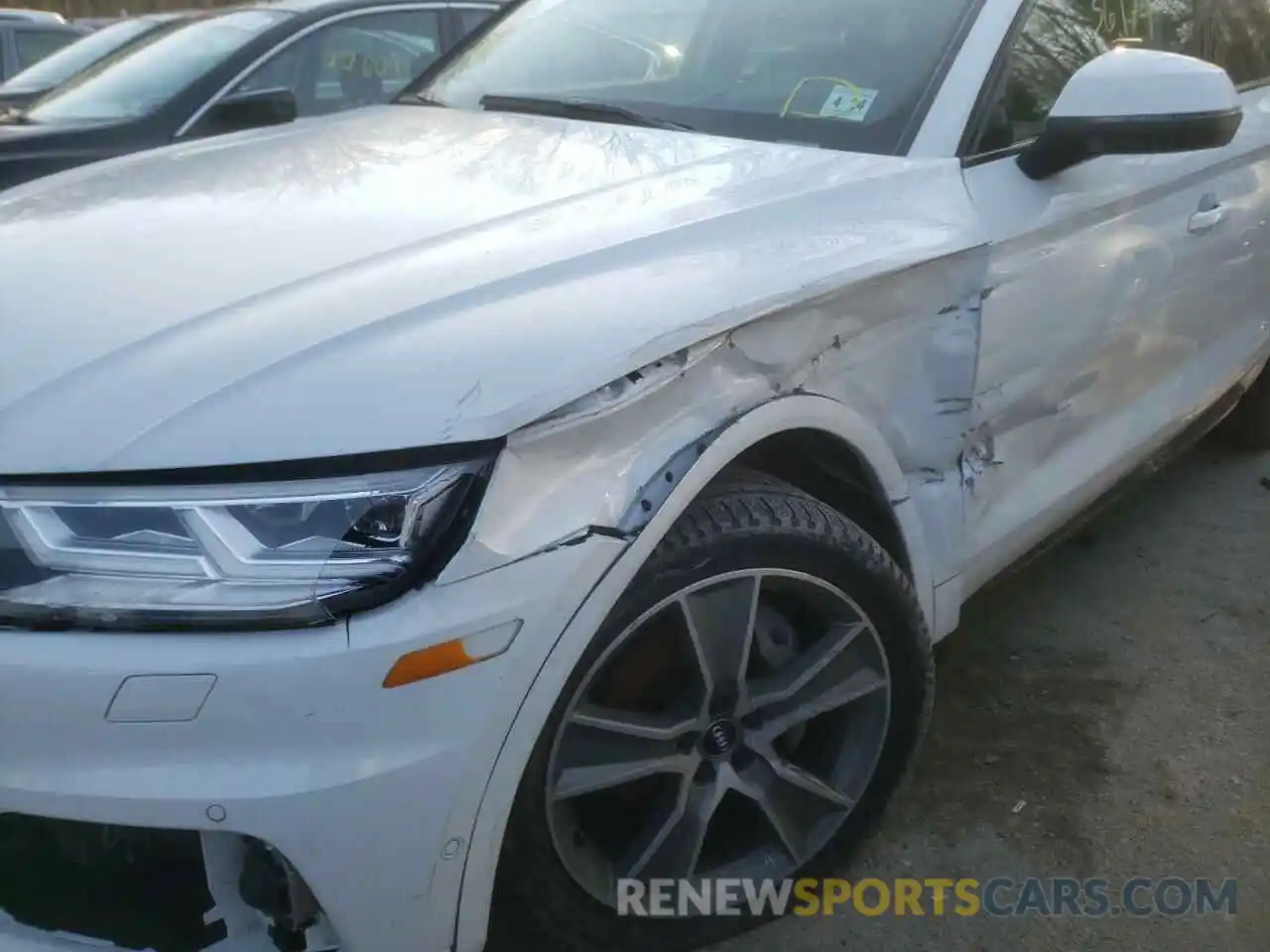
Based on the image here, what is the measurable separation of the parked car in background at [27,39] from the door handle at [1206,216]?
8.60 m

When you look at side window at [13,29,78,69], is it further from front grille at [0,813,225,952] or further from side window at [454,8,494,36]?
front grille at [0,813,225,952]

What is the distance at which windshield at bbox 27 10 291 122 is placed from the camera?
4.91m

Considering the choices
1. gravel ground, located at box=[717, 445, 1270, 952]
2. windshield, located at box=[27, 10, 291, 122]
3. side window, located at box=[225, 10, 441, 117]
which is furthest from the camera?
side window, located at box=[225, 10, 441, 117]

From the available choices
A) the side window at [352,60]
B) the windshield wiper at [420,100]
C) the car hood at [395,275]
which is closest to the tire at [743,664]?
the car hood at [395,275]

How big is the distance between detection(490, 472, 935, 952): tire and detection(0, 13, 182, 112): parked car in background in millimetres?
4935

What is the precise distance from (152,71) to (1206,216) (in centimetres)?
411

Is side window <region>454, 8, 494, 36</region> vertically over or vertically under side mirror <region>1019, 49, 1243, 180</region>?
under

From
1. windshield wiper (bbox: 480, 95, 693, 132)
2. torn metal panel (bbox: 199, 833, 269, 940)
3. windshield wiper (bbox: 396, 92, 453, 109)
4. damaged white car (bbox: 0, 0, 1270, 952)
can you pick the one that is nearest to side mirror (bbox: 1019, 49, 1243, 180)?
damaged white car (bbox: 0, 0, 1270, 952)

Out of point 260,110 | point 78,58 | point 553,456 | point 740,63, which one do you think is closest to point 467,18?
point 78,58

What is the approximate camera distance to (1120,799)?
2426 mm

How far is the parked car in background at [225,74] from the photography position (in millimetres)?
4609

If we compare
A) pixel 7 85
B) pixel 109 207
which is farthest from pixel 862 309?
pixel 7 85

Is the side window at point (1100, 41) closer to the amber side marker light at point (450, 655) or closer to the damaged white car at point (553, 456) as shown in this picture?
the damaged white car at point (553, 456)

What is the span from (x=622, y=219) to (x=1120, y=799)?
59.2 inches
